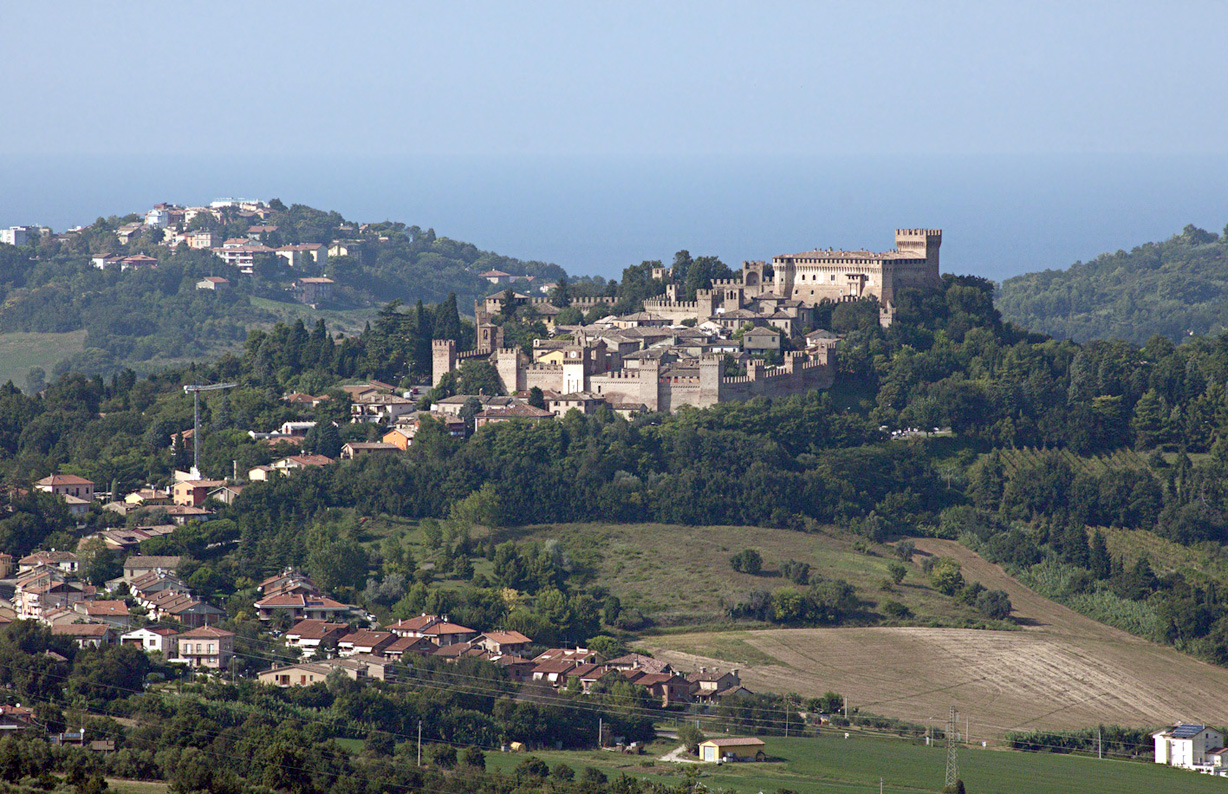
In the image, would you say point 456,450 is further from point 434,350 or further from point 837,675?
point 837,675

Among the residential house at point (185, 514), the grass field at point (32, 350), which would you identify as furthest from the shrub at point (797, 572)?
the grass field at point (32, 350)

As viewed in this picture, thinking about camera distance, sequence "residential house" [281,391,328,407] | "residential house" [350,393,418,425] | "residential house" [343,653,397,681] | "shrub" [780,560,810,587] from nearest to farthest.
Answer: "residential house" [343,653,397,681]
"shrub" [780,560,810,587]
"residential house" [350,393,418,425]
"residential house" [281,391,328,407]

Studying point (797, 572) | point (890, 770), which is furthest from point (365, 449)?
point (890, 770)

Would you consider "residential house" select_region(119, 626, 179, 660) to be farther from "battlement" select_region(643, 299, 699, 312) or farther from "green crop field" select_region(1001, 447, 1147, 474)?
"battlement" select_region(643, 299, 699, 312)

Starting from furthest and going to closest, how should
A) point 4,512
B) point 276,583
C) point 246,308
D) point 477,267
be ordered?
point 477,267 → point 246,308 → point 4,512 → point 276,583

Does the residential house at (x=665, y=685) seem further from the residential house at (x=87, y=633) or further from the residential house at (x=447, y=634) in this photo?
the residential house at (x=87, y=633)

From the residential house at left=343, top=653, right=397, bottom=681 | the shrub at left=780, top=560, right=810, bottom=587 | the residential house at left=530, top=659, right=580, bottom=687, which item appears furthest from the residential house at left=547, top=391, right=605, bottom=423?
the residential house at left=343, top=653, right=397, bottom=681

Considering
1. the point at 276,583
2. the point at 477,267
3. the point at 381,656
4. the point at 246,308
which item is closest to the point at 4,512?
the point at 276,583
